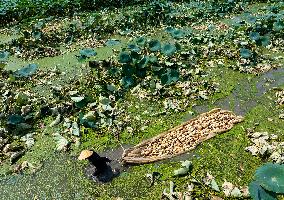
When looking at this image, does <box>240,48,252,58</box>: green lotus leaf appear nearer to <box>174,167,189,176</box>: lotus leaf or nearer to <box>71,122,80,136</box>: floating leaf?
<box>174,167,189,176</box>: lotus leaf

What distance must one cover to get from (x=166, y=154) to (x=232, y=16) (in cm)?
746

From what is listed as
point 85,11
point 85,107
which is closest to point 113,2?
point 85,11

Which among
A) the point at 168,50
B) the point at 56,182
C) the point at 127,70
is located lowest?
the point at 56,182

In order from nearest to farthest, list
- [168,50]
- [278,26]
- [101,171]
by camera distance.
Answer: [101,171], [168,50], [278,26]

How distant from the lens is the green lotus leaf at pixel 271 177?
5156mm

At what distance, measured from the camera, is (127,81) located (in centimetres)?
817

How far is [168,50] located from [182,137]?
2.99 metres

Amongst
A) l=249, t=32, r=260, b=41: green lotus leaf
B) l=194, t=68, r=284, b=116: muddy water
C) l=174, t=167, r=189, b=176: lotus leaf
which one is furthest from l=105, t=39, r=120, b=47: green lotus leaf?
A: l=174, t=167, r=189, b=176: lotus leaf

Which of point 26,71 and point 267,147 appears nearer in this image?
point 267,147

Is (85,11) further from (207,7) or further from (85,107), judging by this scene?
(85,107)

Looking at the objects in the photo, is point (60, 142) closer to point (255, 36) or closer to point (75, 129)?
point (75, 129)

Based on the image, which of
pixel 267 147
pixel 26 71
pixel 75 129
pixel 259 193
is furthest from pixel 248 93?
pixel 26 71

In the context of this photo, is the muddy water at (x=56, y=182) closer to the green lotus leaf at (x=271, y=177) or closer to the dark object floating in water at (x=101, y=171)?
the dark object floating in water at (x=101, y=171)

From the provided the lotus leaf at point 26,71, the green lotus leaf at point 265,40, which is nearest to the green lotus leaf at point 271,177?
the green lotus leaf at point 265,40
